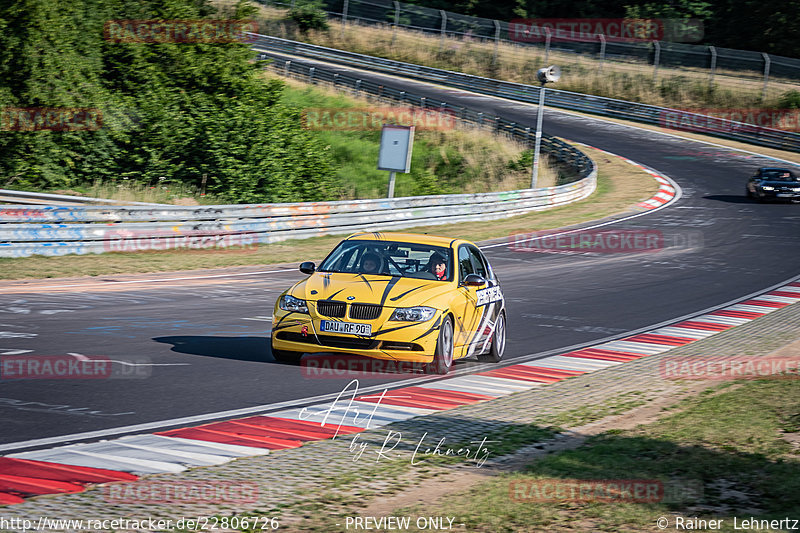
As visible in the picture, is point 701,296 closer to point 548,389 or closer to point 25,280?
point 548,389

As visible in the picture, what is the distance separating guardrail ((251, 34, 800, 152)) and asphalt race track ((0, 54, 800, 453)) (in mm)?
24365

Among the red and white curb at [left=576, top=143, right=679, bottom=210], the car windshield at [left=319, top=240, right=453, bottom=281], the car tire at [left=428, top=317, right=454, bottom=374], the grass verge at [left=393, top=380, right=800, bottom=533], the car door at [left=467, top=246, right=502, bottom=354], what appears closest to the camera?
the grass verge at [left=393, top=380, right=800, bottom=533]

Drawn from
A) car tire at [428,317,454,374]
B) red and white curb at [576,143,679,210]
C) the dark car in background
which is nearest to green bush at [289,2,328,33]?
red and white curb at [576,143,679,210]

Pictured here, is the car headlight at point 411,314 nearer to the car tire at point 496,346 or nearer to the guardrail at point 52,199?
the car tire at point 496,346

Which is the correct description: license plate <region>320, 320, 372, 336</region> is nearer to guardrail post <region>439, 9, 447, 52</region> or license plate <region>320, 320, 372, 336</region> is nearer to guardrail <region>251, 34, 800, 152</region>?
guardrail <region>251, 34, 800, 152</region>

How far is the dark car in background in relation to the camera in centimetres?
3734

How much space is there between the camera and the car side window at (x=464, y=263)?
37.1ft

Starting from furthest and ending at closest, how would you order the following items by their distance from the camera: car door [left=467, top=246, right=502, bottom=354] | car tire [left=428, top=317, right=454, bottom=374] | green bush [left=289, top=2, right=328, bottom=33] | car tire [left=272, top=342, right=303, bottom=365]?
green bush [left=289, top=2, right=328, bottom=33] < car door [left=467, top=246, right=502, bottom=354] < car tire [left=272, top=342, right=303, bottom=365] < car tire [left=428, top=317, right=454, bottom=374]

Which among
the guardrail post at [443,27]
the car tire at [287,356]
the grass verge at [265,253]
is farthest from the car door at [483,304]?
the guardrail post at [443,27]

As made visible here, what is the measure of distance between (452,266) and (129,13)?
25859mm

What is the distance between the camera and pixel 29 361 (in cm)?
954

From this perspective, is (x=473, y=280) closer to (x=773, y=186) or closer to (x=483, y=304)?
(x=483, y=304)

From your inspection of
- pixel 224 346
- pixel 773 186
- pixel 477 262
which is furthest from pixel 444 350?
pixel 773 186

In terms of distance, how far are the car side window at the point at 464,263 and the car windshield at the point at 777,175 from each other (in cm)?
2990
